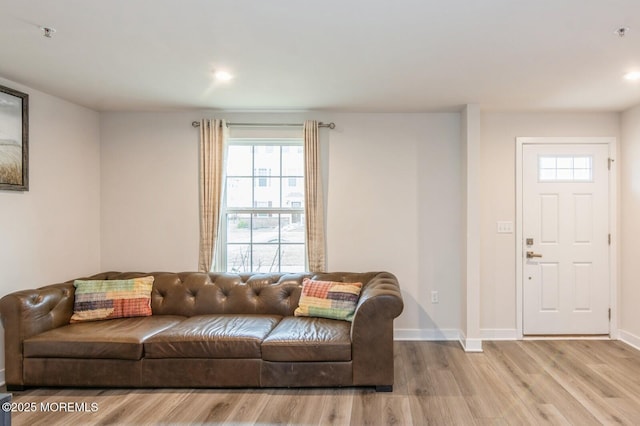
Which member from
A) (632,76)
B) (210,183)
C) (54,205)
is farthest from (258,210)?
(632,76)

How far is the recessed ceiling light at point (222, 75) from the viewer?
2.86 m

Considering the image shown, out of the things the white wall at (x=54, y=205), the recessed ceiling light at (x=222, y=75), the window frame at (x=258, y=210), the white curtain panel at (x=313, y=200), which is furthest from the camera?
the window frame at (x=258, y=210)

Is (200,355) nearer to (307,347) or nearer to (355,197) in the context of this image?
(307,347)

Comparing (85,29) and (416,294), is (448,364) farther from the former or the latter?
(85,29)

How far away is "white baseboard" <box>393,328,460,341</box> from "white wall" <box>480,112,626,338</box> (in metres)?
0.34

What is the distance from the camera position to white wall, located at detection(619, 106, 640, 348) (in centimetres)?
368

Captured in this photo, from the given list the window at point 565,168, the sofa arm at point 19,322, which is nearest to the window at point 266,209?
the sofa arm at point 19,322

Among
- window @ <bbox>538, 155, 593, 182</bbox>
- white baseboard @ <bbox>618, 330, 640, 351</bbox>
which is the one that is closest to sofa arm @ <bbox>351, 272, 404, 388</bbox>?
window @ <bbox>538, 155, 593, 182</bbox>

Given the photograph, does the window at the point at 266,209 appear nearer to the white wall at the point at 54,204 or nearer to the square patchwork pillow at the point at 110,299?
the square patchwork pillow at the point at 110,299

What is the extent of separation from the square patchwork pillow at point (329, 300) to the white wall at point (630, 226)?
2.78 metres

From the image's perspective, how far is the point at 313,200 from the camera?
3.86m

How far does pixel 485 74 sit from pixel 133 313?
11.6 ft

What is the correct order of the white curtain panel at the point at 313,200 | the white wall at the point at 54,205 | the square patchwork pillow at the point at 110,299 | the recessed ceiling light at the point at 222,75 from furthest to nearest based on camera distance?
the white curtain panel at the point at 313,200 → the square patchwork pillow at the point at 110,299 → the white wall at the point at 54,205 → the recessed ceiling light at the point at 222,75

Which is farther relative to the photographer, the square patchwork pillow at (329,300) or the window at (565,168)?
the window at (565,168)
